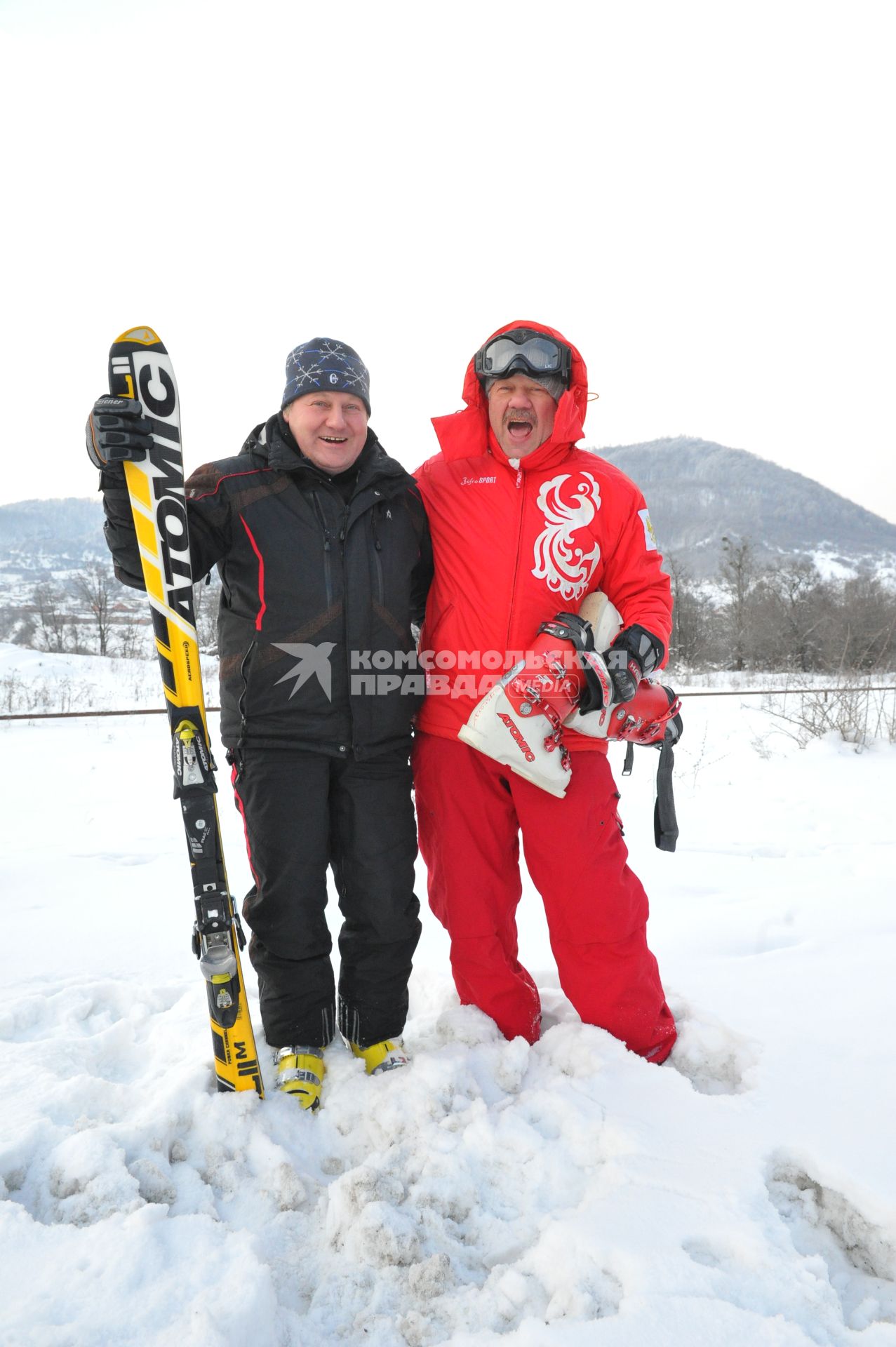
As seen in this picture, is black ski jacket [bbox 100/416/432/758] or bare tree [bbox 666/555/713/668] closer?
black ski jacket [bbox 100/416/432/758]

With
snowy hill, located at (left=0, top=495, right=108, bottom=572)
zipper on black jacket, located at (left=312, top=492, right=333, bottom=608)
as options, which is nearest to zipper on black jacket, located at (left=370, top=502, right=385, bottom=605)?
zipper on black jacket, located at (left=312, top=492, right=333, bottom=608)

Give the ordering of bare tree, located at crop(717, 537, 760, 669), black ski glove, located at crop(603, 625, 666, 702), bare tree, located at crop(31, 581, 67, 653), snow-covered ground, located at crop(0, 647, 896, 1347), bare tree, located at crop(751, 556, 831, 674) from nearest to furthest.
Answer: snow-covered ground, located at crop(0, 647, 896, 1347) < black ski glove, located at crop(603, 625, 666, 702) < bare tree, located at crop(751, 556, 831, 674) < bare tree, located at crop(717, 537, 760, 669) < bare tree, located at crop(31, 581, 67, 653)

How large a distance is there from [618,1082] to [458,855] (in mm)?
789

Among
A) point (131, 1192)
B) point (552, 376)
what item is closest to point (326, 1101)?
point (131, 1192)

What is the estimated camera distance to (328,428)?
2.23 m

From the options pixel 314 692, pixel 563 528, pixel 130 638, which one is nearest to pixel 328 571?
pixel 314 692

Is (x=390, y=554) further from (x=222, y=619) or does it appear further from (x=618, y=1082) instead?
(x=618, y=1082)

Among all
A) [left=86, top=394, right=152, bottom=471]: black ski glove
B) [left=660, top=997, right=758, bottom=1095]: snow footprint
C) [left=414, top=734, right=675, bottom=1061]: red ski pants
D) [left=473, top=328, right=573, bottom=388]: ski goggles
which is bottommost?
[left=660, top=997, right=758, bottom=1095]: snow footprint

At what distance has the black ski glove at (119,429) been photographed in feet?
6.53

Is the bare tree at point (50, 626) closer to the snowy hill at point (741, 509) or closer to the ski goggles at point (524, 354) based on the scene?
the ski goggles at point (524, 354)

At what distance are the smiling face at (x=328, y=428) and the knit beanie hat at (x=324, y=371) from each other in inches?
1.0

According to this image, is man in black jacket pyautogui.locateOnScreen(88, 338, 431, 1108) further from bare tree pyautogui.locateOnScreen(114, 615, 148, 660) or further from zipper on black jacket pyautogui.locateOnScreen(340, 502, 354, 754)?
bare tree pyautogui.locateOnScreen(114, 615, 148, 660)

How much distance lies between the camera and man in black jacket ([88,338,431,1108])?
2195 millimetres

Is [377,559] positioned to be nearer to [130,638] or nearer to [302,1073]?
[302,1073]
